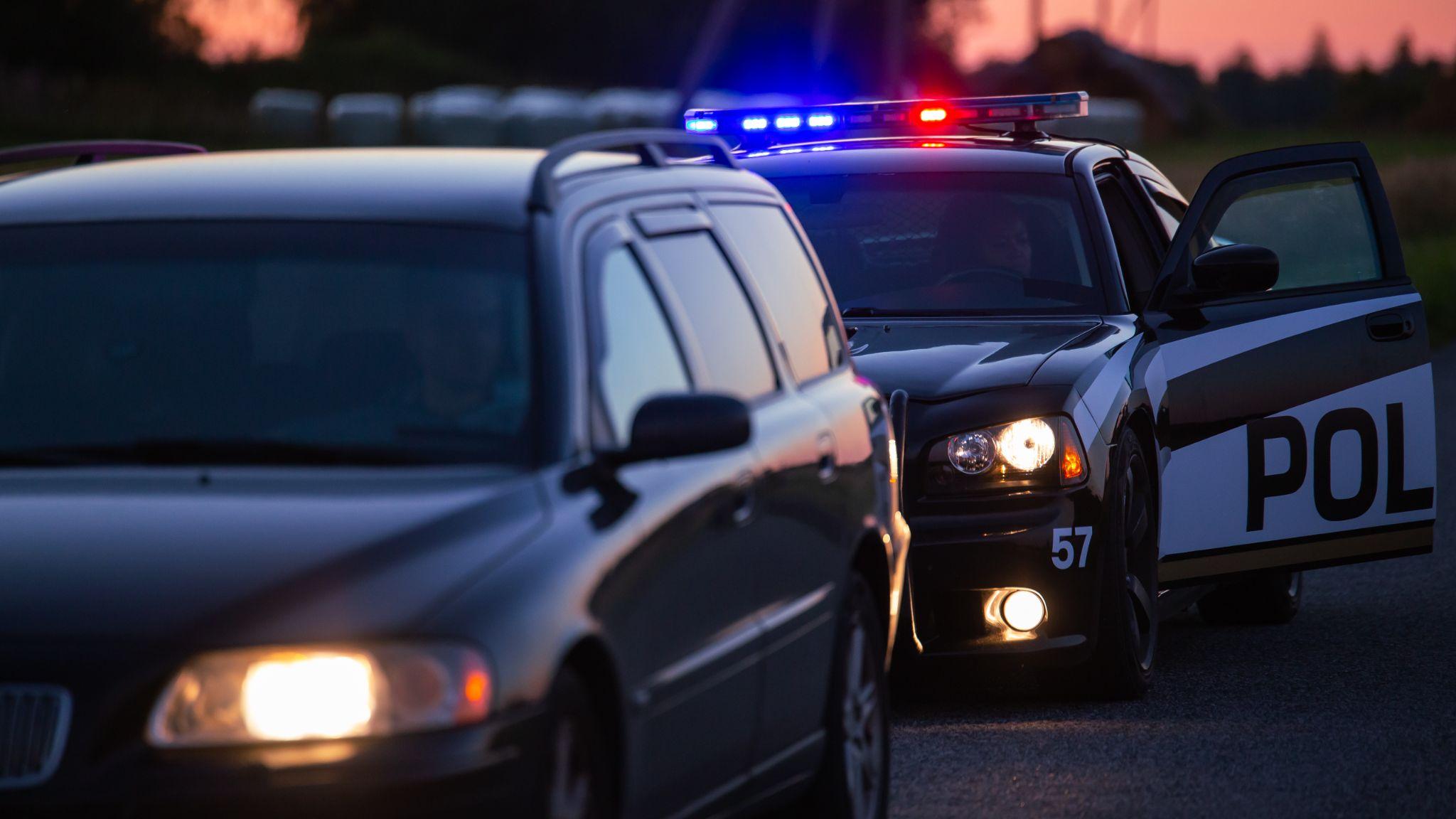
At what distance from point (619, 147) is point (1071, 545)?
113 inches

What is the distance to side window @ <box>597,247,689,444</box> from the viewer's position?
4.94 meters

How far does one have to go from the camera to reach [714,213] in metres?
6.04

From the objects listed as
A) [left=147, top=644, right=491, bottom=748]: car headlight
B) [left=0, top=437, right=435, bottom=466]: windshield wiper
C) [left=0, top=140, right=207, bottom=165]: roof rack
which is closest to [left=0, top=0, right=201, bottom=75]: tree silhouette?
[left=0, top=140, right=207, bottom=165]: roof rack

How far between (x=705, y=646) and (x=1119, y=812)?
2.11m

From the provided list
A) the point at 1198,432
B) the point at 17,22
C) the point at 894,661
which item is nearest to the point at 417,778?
the point at 894,661

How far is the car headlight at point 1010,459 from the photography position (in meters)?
8.12

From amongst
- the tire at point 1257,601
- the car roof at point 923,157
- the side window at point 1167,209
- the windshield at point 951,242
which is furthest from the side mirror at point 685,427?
the tire at point 1257,601

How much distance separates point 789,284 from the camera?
6477 millimetres

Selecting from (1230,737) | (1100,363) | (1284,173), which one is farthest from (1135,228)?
(1230,737)

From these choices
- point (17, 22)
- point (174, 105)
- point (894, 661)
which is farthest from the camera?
point (17, 22)

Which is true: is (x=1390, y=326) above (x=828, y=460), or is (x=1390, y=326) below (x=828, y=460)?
above

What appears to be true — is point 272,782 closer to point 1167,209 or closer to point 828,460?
point 828,460

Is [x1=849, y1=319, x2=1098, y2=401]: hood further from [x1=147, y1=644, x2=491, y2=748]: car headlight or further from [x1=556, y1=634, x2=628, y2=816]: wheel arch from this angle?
[x1=147, y1=644, x2=491, y2=748]: car headlight

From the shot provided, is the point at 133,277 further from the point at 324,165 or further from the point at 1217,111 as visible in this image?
the point at 1217,111
